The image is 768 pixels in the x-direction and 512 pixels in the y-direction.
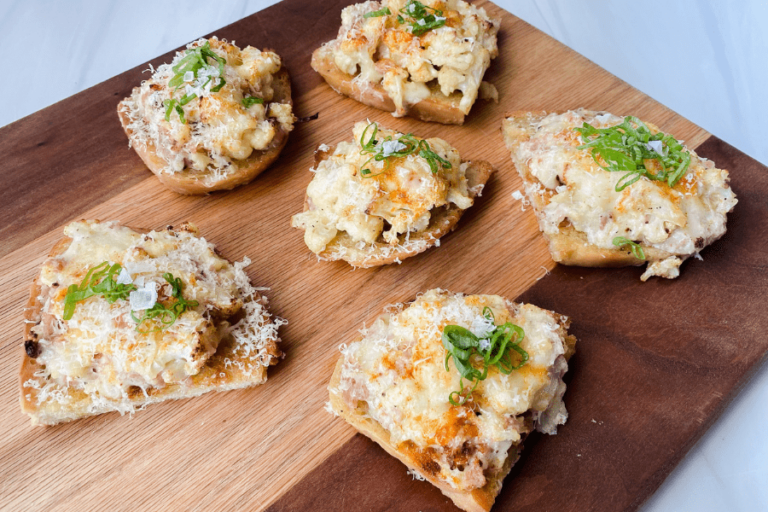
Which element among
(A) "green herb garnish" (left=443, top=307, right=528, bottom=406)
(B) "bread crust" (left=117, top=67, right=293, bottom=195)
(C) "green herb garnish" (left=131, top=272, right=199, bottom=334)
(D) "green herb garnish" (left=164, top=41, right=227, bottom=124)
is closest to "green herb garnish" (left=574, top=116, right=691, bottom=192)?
(A) "green herb garnish" (left=443, top=307, right=528, bottom=406)

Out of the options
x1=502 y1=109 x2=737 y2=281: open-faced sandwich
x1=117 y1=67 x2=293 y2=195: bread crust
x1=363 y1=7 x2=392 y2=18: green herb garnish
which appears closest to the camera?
x1=502 y1=109 x2=737 y2=281: open-faced sandwich

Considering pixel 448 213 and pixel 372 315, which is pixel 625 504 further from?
pixel 448 213

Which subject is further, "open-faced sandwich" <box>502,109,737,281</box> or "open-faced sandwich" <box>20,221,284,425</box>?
"open-faced sandwich" <box>502,109,737,281</box>

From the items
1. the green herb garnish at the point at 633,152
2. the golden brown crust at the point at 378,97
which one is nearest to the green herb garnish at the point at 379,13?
the golden brown crust at the point at 378,97

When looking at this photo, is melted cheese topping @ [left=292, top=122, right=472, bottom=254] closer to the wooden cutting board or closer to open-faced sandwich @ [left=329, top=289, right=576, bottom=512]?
the wooden cutting board

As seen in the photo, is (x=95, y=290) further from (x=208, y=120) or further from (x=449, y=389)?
(x=449, y=389)

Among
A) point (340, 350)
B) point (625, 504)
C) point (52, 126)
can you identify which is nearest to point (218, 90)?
point (52, 126)

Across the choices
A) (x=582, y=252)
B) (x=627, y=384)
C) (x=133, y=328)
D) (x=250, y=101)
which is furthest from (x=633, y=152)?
(x=133, y=328)
